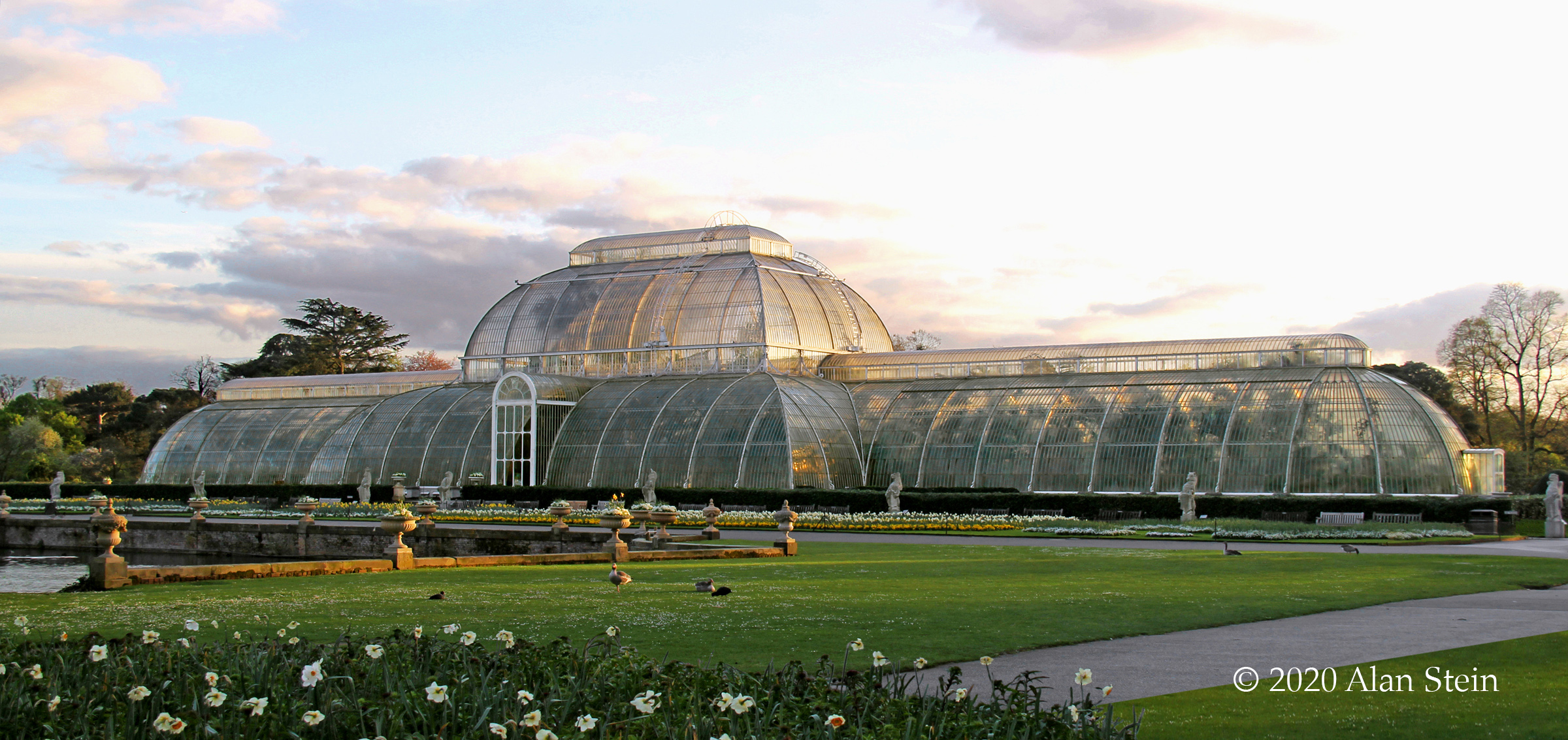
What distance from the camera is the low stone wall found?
3403cm

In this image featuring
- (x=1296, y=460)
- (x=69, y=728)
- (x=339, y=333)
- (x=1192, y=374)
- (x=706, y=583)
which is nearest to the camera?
(x=69, y=728)

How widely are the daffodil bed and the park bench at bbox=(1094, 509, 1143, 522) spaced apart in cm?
3583

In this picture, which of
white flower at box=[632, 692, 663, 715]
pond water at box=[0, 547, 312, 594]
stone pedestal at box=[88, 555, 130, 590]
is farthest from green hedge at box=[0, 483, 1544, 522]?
white flower at box=[632, 692, 663, 715]

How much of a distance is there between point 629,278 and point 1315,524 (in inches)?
1584

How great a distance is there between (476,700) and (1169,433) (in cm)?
4544

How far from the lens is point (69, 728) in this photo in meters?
8.96

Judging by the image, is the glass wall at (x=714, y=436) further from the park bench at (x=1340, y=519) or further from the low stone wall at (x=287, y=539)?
the park bench at (x=1340, y=519)

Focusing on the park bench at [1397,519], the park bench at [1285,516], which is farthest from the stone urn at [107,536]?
the park bench at [1397,519]

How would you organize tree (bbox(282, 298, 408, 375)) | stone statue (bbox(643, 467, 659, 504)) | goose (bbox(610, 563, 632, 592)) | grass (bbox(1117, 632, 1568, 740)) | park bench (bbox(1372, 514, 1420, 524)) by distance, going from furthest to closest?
tree (bbox(282, 298, 408, 375)) → stone statue (bbox(643, 467, 659, 504)) → park bench (bbox(1372, 514, 1420, 524)) → goose (bbox(610, 563, 632, 592)) → grass (bbox(1117, 632, 1568, 740))

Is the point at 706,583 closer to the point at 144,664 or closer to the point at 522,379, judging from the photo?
the point at 144,664

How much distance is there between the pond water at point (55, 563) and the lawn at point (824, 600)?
9484 millimetres

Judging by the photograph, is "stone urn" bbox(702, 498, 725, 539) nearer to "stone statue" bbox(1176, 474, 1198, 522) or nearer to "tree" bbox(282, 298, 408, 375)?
"stone statue" bbox(1176, 474, 1198, 522)

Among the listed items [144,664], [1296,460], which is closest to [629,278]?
[1296,460]

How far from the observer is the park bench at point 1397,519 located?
41.6 m
